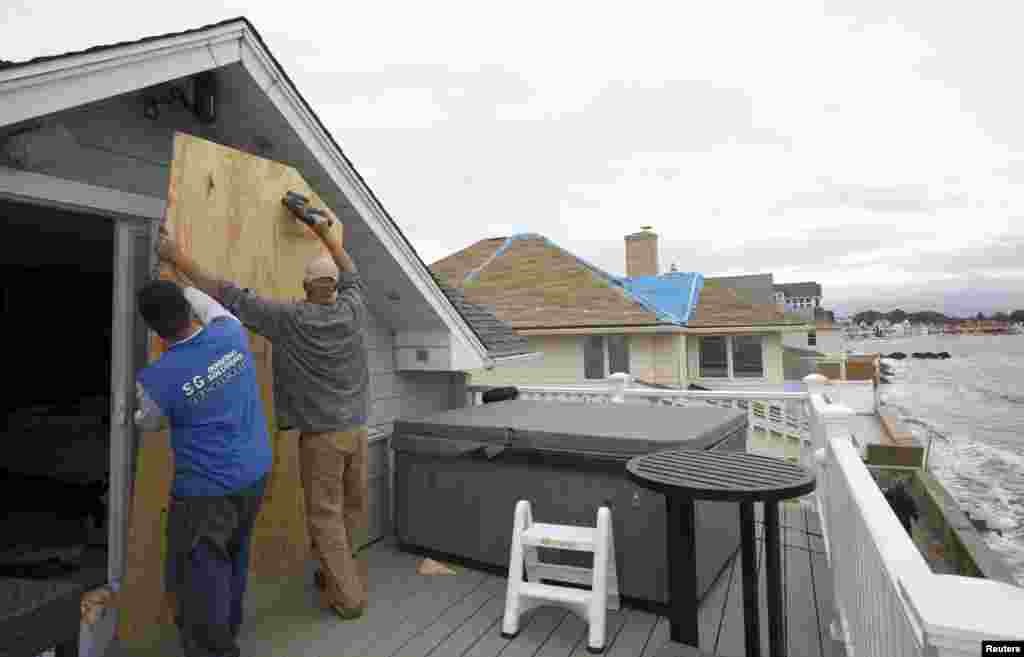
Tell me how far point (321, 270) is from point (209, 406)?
1.03m

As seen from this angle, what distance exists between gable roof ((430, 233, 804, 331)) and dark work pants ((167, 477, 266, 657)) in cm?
1347

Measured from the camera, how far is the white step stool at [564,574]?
303cm

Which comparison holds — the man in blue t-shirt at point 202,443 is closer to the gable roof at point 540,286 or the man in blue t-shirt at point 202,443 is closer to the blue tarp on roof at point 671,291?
the gable roof at point 540,286

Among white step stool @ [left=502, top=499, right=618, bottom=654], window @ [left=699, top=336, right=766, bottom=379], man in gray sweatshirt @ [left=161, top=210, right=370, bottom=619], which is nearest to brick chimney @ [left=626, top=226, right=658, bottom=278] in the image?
window @ [left=699, top=336, right=766, bottom=379]

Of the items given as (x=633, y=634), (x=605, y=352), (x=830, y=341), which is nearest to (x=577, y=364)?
(x=605, y=352)

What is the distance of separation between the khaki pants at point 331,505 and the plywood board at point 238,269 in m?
0.32

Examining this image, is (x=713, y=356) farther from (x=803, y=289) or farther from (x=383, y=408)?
(x=803, y=289)

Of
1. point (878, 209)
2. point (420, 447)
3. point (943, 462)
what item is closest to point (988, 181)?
point (878, 209)

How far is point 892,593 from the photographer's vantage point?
1.42 metres

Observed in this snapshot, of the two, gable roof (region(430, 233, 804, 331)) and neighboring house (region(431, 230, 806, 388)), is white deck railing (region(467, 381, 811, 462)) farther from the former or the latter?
A: gable roof (region(430, 233, 804, 331))

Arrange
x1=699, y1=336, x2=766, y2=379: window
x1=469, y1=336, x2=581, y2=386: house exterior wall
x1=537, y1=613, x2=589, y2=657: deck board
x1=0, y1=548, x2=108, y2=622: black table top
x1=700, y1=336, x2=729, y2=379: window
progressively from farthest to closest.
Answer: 1. x1=700, y1=336, x2=729, y2=379: window
2. x1=699, y1=336, x2=766, y2=379: window
3. x1=469, y1=336, x2=581, y2=386: house exterior wall
4. x1=537, y1=613, x2=589, y2=657: deck board
5. x1=0, y1=548, x2=108, y2=622: black table top

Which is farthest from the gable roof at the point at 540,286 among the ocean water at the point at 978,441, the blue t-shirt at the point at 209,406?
the blue t-shirt at the point at 209,406

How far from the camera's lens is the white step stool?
3031 mm

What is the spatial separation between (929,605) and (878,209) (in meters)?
76.6
